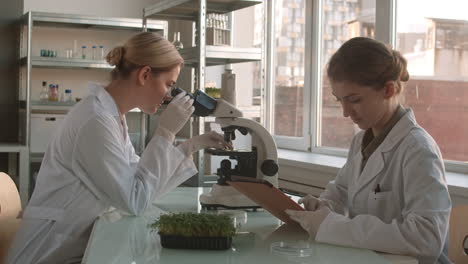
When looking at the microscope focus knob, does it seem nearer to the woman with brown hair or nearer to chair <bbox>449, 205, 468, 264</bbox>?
the woman with brown hair

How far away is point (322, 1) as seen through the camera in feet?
13.1

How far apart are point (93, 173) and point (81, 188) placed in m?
0.08

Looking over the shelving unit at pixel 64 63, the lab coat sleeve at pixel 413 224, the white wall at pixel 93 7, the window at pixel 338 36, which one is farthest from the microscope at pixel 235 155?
the white wall at pixel 93 7

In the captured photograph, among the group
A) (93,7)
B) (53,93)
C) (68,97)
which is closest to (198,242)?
(53,93)

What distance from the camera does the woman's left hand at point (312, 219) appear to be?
155 centimetres

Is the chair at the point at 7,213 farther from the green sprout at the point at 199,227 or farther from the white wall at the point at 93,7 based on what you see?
the white wall at the point at 93,7

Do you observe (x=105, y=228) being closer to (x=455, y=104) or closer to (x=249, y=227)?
(x=249, y=227)

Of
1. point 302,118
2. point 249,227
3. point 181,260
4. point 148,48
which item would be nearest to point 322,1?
point 302,118

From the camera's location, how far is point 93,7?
5.03m

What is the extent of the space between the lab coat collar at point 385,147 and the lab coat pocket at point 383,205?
0.20 feet

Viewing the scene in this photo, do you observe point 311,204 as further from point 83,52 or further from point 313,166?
point 83,52

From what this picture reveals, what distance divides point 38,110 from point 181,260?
147 inches

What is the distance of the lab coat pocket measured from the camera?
5.32ft

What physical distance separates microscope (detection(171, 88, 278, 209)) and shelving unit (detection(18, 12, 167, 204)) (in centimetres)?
238
